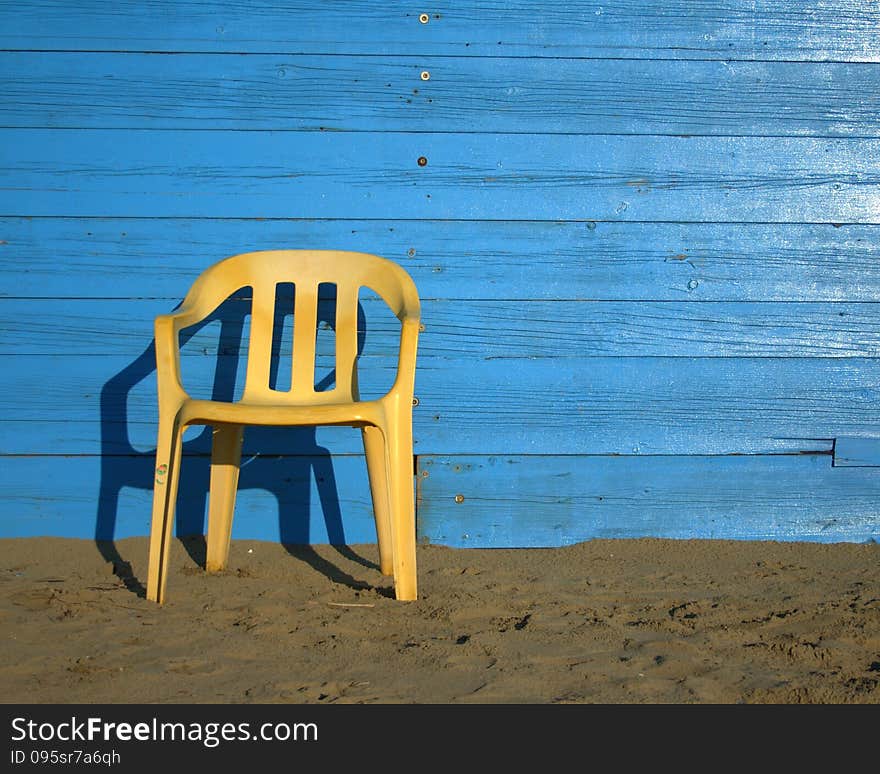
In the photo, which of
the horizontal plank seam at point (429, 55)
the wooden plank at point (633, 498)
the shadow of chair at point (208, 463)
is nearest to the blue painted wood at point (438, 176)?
the horizontal plank seam at point (429, 55)

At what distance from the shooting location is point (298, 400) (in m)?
2.69

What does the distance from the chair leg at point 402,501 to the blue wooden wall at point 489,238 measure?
50 cm

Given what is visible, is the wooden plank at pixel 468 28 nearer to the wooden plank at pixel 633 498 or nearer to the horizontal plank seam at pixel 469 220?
the horizontal plank seam at pixel 469 220

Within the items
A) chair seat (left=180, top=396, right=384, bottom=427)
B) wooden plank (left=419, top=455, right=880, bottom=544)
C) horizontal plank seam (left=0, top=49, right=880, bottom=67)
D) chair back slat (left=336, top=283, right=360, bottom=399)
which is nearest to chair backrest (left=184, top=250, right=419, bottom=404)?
chair back slat (left=336, top=283, right=360, bottom=399)

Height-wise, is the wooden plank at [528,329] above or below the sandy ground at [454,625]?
above

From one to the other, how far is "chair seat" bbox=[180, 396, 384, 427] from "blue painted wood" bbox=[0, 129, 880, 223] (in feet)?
2.49

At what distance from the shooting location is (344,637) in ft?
7.46

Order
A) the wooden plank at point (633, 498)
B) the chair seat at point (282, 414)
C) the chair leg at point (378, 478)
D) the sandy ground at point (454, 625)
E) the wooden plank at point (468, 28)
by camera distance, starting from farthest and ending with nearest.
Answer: the wooden plank at point (633, 498), the wooden plank at point (468, 28), the chair leg at point (378, 478), the chair seat at point (282, 414), the sandy ground at point (454, 625)

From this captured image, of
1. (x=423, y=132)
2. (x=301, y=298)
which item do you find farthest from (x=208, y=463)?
(x=423, y=132)

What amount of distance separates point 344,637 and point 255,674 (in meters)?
0.28

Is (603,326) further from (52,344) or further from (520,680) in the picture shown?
(52,344)

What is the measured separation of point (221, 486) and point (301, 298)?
539 mm

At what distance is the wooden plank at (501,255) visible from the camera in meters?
2.91
